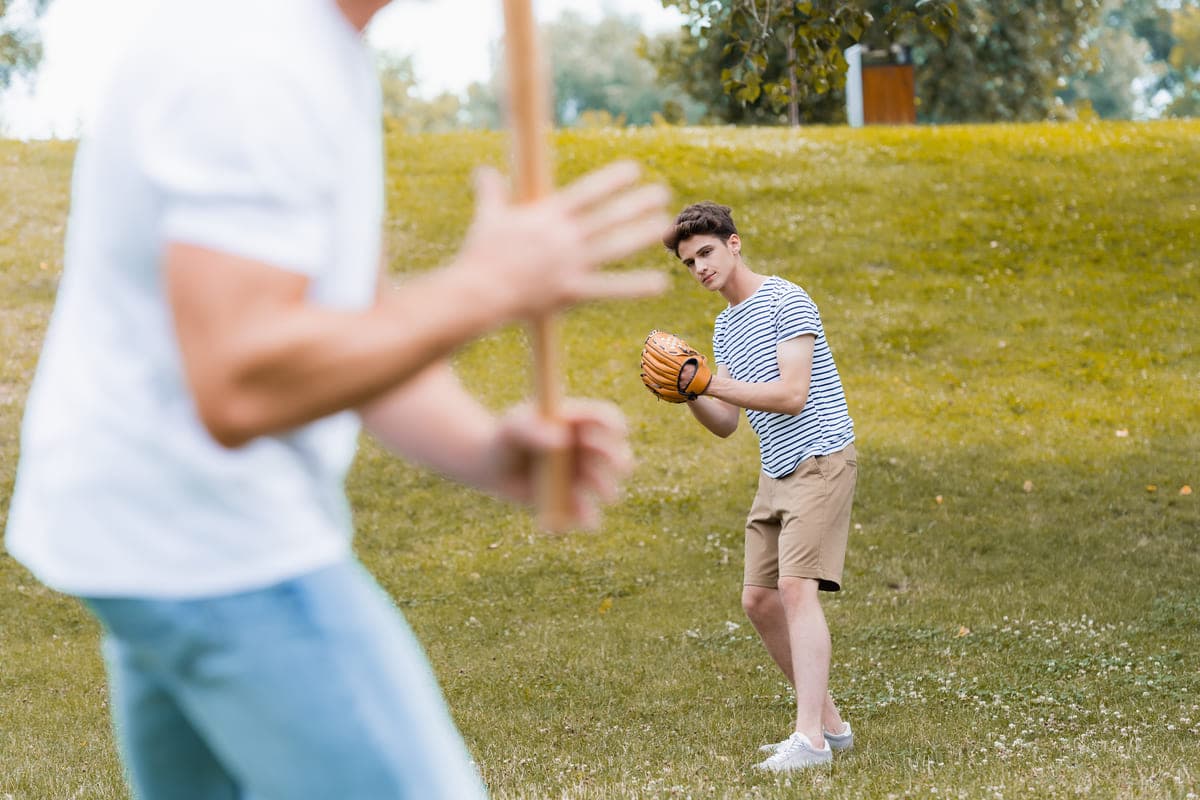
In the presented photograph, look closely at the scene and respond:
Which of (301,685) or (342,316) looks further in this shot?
(301,685)

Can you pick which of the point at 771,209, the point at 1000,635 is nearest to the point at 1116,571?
the point at 1000,635

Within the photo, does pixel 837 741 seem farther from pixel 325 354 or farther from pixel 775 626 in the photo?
pixel 325 354

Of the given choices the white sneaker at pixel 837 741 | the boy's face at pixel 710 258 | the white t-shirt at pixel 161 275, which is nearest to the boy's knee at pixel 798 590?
the white sneaker at pixel 837 741

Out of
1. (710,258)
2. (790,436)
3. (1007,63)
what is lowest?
(1007,63)

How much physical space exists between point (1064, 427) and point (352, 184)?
11994mm

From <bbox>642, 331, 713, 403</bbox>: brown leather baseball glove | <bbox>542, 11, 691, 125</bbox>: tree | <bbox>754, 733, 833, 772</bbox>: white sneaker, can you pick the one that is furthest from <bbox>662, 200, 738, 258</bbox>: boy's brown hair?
<bbox>542, 11, 691, 125</bbox>: tree

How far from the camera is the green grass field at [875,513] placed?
6145 millimetres

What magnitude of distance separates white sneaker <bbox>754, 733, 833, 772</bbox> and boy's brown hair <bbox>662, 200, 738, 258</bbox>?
1991mm

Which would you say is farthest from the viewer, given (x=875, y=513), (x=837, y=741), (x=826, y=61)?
(x=875, y=513)

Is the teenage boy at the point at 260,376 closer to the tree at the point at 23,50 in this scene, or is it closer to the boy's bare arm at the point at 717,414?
the boy's bare arm at the point at 717,414

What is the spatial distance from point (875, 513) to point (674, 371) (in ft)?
19.3

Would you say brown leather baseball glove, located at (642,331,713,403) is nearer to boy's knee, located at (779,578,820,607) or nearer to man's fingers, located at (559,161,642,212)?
boy's knee, located at (779,578,820,607)

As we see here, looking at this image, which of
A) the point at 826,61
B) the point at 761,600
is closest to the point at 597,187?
the point at 761,600

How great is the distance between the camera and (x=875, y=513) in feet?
36.2
